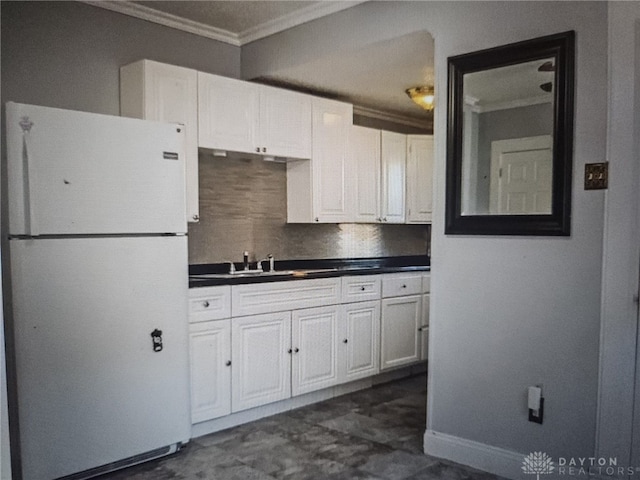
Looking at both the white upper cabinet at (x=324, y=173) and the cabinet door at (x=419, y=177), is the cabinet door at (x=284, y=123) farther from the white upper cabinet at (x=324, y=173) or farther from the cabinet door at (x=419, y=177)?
the cabinet door at (x=419, y=177)

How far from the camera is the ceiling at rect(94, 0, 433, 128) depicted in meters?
3.21

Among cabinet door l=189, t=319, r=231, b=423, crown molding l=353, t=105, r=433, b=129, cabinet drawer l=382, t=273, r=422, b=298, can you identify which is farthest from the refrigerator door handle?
crown molding l=353, t=105, r=433, b=129

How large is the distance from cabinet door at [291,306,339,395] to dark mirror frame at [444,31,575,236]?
1.23 m

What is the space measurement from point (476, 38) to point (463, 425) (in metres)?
1.96

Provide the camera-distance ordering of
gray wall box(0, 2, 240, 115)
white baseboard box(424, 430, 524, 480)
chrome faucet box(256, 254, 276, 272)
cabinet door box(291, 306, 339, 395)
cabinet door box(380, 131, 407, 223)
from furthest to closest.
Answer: cabinet door box(380, 131, 407, 223)
chrome faucet box(256, 254, 276, 272)
cabinet door box(291, 306, 339, 395)
gray wall box(0, 2, 240, 115)
white baseboard box(424, 430, 524, 480)

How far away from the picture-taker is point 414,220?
492cm

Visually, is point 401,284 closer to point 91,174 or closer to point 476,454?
point 476,454

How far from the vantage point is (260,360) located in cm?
333

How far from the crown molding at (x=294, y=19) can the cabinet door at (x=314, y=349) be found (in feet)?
6.12

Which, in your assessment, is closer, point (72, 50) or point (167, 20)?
point (72, 50)

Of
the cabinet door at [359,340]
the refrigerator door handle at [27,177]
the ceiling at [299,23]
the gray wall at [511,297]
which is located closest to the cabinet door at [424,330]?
the cabinet door at [359,340]

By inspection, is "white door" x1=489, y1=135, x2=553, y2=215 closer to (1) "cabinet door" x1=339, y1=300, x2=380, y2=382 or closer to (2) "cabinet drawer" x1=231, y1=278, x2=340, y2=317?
(2) "cabinet drawer" x1=231, y1=278, x2=340, y2=317

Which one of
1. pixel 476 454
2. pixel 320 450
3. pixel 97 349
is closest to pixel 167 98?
pixel 97 349

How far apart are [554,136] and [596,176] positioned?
0.87ft
